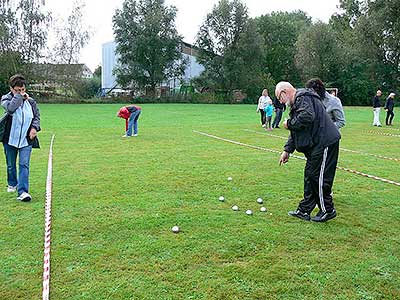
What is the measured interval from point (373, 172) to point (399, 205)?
2.61 metres

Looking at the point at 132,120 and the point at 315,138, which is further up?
the point at 315,138

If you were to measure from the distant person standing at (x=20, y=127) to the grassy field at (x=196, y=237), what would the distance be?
1.39 ft

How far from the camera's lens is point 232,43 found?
174 ft

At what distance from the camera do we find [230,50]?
52.8 m

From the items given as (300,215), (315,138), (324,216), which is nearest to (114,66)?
(300,215)

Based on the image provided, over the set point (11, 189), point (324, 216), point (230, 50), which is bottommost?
point (11, 189)

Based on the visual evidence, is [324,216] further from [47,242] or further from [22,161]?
[22,161]

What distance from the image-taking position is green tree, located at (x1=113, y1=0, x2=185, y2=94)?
170ft

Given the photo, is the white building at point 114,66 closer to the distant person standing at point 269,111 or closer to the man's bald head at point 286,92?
the distant person standing at point 269,111

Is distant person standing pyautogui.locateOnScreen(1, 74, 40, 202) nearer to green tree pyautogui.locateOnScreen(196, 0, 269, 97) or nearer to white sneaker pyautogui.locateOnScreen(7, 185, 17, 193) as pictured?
white sneaker pyautogui.locateOnScreen(7, 185, 17, 193)

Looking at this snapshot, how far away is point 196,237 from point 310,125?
6.27ft

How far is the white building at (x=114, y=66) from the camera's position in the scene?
185ft

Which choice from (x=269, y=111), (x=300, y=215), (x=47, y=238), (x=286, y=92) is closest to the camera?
(x=47, y=238)

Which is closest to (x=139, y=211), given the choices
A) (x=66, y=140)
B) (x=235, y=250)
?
(x=235, y=250)
